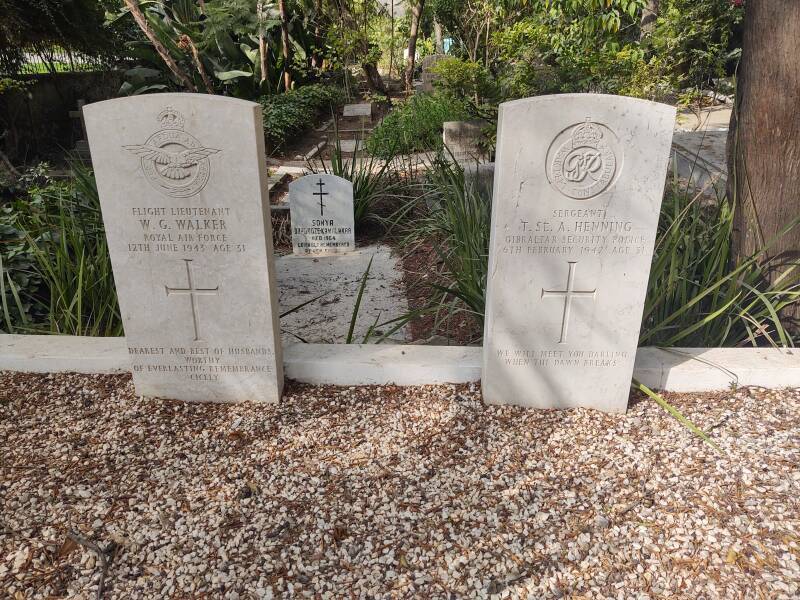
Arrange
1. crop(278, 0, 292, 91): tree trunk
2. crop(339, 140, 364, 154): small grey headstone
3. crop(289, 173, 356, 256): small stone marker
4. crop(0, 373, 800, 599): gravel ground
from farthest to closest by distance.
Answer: crop(278, 0, 292, 91): tree trunk, crop(339, 140, 364, 154): small grey headstone, crop(289, 173, 356, 256): small stone marker, crop(0, 373, 800, 599): gravel ground

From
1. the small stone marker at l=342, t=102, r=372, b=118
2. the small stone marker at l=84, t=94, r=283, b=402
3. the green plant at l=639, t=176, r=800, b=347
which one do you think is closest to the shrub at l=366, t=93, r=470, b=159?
the small stone marker at l=342, t=102, r=372, b=118

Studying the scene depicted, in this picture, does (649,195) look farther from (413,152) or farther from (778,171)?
(413,152)

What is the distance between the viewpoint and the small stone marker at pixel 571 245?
207cm

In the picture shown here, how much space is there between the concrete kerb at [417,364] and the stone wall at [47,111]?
7.30 metres

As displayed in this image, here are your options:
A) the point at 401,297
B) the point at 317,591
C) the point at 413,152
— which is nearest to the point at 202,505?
the point at 317,591

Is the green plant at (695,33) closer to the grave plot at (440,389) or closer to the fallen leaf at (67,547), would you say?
the grave plot at (440,389)

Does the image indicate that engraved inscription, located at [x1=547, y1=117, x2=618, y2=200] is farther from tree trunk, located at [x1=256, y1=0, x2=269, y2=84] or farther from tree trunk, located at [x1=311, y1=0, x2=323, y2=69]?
tree trunk, located at [x1=311, y1=0, x2=323, y2=69]

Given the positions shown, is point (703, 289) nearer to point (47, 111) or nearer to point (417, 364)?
point (417, 364)

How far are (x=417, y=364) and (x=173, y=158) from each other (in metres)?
1.29

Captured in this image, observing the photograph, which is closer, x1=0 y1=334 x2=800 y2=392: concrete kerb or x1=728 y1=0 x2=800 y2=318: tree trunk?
x1=0 y1=334 x2=800 y2=392: concrete kerb

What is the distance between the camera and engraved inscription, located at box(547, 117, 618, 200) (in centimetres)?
209

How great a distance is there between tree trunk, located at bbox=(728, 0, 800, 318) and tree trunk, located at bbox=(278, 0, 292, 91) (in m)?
8.90

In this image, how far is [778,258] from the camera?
9.78 ft

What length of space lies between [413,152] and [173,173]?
5645 mm
